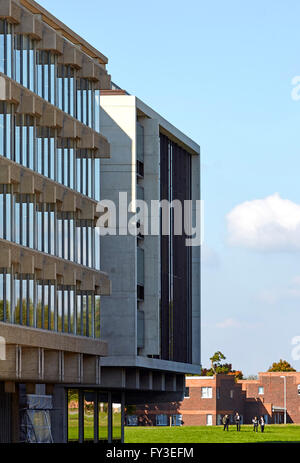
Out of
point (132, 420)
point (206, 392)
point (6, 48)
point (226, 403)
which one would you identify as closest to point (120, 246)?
point (6, 48)

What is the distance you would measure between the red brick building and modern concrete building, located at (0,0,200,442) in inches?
3656

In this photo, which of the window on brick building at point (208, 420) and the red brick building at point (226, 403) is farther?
the window on brick building at point (208, 420)

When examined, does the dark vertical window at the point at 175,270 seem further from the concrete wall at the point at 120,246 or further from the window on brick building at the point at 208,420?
the window on brick building at the point at 208,420

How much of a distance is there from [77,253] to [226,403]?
123780mm

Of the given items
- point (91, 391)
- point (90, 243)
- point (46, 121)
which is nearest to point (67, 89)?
point (46, 121)

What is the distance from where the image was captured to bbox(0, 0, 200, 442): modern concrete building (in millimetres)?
47438

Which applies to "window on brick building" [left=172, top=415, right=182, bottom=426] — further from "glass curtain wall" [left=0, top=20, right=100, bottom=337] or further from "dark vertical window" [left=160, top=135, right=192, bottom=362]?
"glass curtain wall" [left=0, top=20, right=100, bottom=337]

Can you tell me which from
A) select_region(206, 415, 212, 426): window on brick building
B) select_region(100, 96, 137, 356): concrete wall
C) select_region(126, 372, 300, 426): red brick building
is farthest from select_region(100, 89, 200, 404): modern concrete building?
select_region(206, 415, 212, 426): window on brick building

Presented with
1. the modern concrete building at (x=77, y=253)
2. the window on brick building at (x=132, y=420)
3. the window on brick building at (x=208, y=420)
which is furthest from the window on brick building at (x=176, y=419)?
the modern concrete building at (x=77, y=253)

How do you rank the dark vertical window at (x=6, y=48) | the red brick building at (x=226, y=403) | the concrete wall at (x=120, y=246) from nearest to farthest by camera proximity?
the dark vertical window at (x=6, y=48), the concrete wall at (x=120, y=246), the red brick building at (x=226, y=403)

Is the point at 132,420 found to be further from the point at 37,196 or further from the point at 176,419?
the point at 37,196

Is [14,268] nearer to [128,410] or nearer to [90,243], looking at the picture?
[90,243]

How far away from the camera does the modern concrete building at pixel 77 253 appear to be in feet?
156

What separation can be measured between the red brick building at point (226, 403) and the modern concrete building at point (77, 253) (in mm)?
92866
